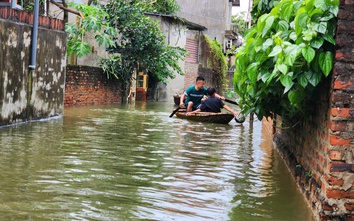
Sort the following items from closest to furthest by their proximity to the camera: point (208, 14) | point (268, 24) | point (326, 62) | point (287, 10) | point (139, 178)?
point (326, 62) → point (287, 10) → point (268, 24) → point (139, 178) → point (208, 14)

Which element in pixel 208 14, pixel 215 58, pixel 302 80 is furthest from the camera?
pixel 208 14

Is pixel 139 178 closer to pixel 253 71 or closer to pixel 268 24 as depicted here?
pixel 253 71

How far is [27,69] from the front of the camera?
1505 cm

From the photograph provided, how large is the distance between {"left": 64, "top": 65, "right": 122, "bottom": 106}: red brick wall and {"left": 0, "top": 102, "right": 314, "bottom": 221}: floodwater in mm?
10573

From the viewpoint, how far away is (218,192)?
7398 mm

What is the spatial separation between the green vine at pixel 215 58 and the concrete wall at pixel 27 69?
25.1 m

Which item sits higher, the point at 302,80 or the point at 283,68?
the point at 283,68

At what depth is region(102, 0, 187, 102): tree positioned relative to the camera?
27.9 metres

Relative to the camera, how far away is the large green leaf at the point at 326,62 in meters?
5.78

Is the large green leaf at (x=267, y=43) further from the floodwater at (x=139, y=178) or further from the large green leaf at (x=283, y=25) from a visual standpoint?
the floodwater at (x=139, y=178)

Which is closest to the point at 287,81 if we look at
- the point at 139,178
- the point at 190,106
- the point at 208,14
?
the point at 139,178

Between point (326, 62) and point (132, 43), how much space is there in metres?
23.2

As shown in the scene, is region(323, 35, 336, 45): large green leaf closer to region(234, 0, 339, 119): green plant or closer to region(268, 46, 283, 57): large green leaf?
region(234, 0, 339, 119): green plant

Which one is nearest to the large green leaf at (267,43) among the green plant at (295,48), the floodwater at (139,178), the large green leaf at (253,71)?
the green plant at (295,48)
